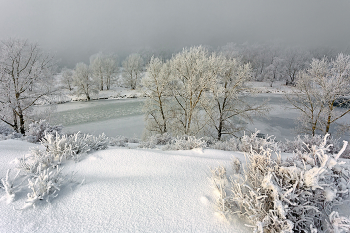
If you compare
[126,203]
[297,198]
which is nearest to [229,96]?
[297,198]

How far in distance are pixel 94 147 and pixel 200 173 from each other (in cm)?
263

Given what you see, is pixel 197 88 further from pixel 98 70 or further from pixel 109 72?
pixel 98 70

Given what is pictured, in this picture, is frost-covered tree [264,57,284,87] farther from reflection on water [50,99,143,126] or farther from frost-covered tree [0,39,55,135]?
frost-covered tree [0,39,55,135]

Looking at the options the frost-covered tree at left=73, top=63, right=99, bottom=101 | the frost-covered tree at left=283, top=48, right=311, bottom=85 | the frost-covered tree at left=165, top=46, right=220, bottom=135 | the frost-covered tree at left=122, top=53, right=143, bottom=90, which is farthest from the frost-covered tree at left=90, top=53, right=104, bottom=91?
the frost-covered tree at left=283, top=48, right=311, bottom=85

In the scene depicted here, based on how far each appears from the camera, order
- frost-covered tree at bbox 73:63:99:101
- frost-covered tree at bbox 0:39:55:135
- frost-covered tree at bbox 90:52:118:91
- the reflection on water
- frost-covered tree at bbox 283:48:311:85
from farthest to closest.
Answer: frost-covered tree at bbox 283:48:311:85 < frost-covered tree at bbox 90:52:118:91 < frost-covered tree at bbox 73:63:99:101 < the reflection on water < frost-covered tree at bbox 0:39:55:135

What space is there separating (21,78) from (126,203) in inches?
495

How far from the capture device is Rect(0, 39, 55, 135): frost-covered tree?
9.46m

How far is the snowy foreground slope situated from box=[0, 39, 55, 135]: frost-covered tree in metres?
9.30

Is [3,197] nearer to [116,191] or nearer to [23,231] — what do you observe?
[23,231]

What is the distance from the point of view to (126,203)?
2160mm

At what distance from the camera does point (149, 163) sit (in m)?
3.19

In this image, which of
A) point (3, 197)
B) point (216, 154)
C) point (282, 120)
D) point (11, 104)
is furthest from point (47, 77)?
point (282, 120)

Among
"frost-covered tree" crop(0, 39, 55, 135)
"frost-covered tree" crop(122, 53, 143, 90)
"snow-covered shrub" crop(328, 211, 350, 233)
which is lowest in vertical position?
"snow-covered shrub" crop(328, 211, 350, 233)

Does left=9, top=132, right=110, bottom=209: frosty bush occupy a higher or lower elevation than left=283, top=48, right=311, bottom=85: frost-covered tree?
lower
